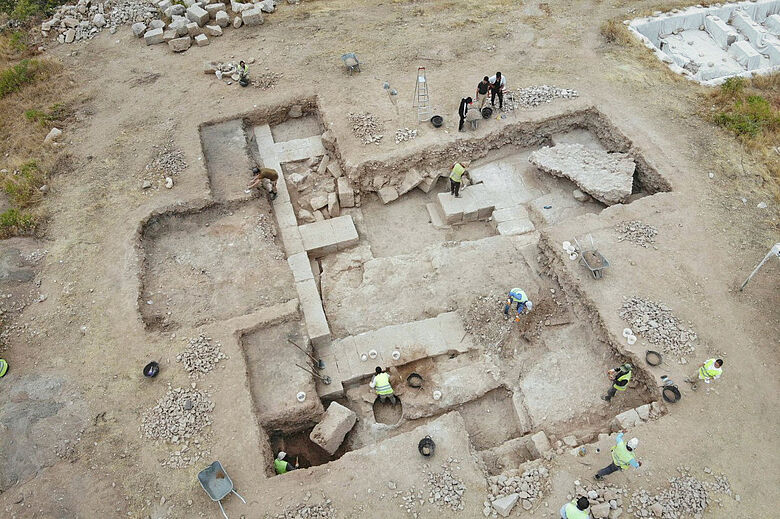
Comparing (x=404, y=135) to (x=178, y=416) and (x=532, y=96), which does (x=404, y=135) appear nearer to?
(x=532, y=96)

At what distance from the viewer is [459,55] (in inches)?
602

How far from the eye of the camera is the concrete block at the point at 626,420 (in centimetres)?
773

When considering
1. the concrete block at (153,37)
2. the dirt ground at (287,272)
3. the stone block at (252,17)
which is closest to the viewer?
the dirt ground at (287,272)

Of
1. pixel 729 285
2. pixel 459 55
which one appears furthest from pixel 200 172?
pixel 729 285

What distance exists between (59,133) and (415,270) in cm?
1029

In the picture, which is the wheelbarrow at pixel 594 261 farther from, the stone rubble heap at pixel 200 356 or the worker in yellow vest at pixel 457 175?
the stone rubble heap at pixel 200 356

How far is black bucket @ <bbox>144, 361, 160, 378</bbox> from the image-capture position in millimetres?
8164

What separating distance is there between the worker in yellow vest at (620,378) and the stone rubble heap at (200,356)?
6.66m

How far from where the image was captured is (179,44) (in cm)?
1598

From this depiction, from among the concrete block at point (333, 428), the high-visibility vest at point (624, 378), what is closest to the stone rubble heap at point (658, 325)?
the high-visibility vest at point (624, 378)

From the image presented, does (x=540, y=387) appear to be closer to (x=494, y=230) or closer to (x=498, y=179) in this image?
(x=494, y=230)

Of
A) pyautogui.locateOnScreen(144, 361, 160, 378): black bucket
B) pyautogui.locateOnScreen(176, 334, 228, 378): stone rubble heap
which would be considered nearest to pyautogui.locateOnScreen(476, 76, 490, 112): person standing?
pyautogui.locateOnScreen(176, 334, 228, 378): stone rubble heap

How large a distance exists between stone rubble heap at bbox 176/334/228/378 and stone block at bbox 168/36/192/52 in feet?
38.4

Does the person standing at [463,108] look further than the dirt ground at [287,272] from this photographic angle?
Yes
